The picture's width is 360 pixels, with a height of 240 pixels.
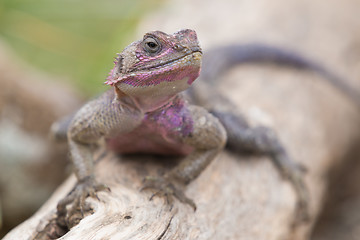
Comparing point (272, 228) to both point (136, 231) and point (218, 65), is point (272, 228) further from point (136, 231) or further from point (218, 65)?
point (218, 65)

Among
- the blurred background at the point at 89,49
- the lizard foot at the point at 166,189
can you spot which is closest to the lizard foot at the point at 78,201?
the lizard foot at the point at 166,189

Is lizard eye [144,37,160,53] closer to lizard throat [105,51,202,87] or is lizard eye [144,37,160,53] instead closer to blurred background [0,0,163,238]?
lizard throat [105,51,202,87]

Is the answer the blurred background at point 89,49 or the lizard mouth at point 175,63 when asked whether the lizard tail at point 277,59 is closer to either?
the blurred background at point 89,49

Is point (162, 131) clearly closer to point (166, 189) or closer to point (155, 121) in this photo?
point (155, 121)

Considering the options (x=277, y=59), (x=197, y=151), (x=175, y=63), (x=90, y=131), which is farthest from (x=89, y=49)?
(x=175, y=63)

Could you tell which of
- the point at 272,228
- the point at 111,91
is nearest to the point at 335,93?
the point at 272,228

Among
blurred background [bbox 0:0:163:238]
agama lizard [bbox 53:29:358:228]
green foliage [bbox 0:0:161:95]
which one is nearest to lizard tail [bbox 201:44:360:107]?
agama lizard [bbox 53:29:358:228]
